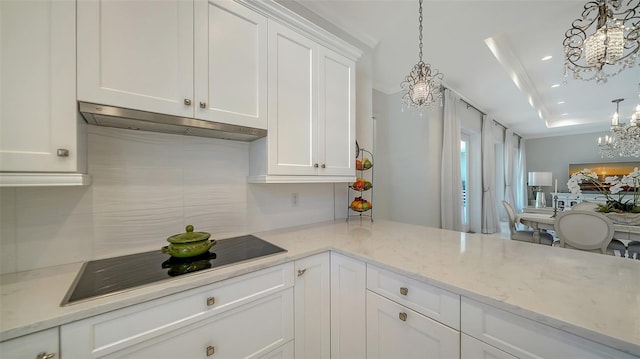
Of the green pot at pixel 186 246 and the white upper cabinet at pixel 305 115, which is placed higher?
the white upper cabinet at pixel 305 115

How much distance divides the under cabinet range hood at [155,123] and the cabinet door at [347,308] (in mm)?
942

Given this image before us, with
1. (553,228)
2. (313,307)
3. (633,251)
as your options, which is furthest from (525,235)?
(313,307)

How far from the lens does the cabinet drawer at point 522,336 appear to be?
62 cm

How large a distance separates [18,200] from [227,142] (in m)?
0.94

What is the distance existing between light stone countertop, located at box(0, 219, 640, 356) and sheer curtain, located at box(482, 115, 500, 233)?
4109 millimetres

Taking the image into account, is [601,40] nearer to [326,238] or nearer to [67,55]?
[326,238]

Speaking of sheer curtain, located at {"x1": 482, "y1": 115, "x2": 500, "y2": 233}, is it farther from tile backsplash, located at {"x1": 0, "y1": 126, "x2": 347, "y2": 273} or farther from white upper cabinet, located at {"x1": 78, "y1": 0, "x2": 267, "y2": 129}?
white upper cabinet, located at {"x1": 78, "y1": 0, "x2": 267, "y2": 129}

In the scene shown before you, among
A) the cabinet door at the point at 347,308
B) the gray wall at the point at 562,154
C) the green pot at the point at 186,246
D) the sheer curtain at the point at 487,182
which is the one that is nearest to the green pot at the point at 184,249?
the green pot at the point at 186,246

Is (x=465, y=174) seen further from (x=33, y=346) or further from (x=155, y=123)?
(x=33, y=346)

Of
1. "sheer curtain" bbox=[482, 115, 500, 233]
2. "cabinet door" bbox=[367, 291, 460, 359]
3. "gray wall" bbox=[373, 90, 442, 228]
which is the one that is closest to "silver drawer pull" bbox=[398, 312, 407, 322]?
"cabinet door" bbox=[367, 291, 460, 359]

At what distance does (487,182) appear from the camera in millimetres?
4738

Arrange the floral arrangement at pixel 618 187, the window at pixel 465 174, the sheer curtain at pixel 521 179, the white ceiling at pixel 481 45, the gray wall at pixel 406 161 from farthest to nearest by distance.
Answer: the sheer curtain at pixel 521 179
the window at pixel 465 174
the gray wall at pixel 406 161
the floral arrangement at pixel 618 187
the white ceiling at pixel 481 45

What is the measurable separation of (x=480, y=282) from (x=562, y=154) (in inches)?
376

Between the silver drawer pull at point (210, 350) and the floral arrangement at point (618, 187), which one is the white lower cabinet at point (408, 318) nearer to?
the silver drawer pull at point (210, 350)
